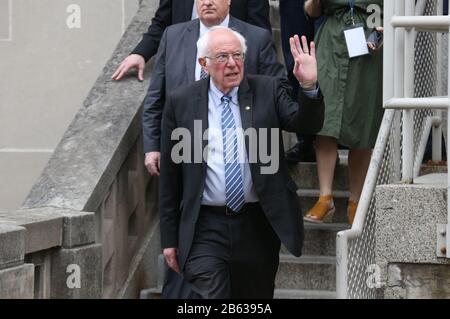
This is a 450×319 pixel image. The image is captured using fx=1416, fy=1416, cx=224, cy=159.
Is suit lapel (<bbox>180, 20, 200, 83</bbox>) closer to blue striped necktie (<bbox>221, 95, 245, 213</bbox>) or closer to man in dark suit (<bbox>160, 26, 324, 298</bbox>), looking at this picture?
man in dark suit (<bbox>160, 26, 324, 298</bbox>)

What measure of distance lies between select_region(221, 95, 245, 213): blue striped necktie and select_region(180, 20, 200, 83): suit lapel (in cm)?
81

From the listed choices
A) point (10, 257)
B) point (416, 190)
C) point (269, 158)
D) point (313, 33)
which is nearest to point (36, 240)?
point (10, 257)

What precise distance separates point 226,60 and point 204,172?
0.56m

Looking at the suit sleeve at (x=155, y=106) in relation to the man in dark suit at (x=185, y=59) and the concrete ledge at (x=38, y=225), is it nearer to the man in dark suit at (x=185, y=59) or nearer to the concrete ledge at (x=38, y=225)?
the man in dark suit at (x=185, y=59)

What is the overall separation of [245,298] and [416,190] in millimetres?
1165

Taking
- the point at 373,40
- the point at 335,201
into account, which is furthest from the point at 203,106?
the point at 335,201

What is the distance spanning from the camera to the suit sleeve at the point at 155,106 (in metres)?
7.84

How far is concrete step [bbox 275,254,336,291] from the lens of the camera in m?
8.34

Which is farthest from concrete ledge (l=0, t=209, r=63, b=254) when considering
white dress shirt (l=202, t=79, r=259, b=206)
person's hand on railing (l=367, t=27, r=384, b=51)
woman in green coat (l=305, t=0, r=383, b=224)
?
person's hand on railing (l=367, t=27, r=384, b=51)

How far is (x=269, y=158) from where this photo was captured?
→ 23.0 ft

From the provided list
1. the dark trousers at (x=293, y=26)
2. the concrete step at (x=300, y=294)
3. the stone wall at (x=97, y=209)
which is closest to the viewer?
the stone wall at (x=97, y=209)

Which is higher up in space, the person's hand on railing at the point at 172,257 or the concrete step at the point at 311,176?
the concrete step at the point at 311,176

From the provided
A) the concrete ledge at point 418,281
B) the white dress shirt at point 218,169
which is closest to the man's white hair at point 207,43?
the white dress shirt at point 218,169

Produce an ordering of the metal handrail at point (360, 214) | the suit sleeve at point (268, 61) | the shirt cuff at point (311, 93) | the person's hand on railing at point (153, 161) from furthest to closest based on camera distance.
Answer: the person's hand on railing at point (153, 161) → the suit sleeve at point (268, 61) → the shirt cuff at point (311, 93) → the metal handrail at point (360, 214)
